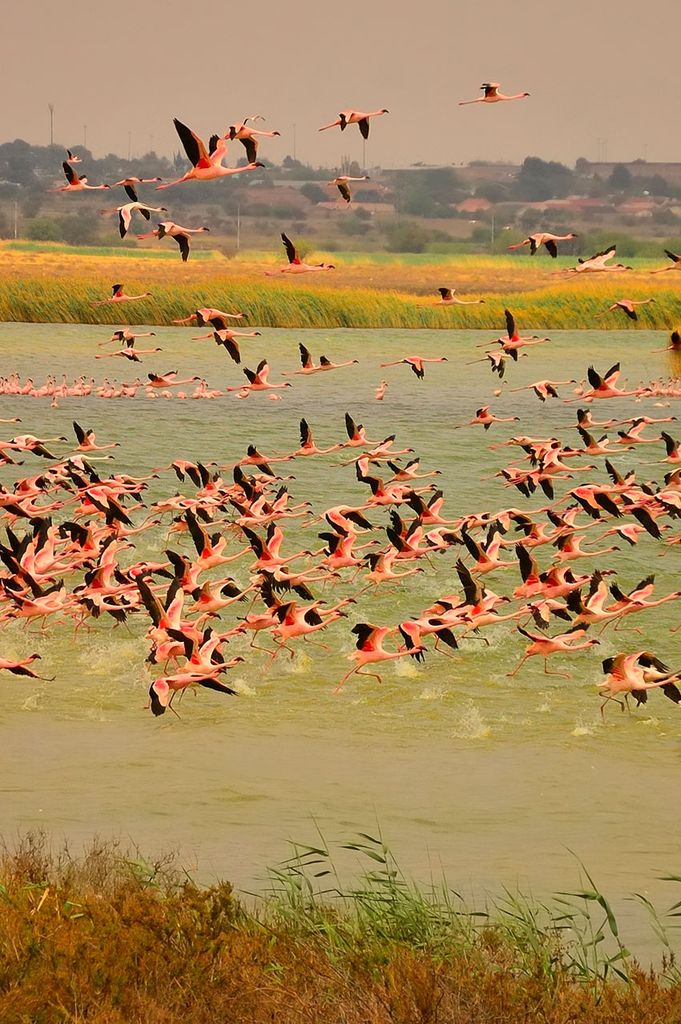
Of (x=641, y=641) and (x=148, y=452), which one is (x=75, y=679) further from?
(x=148, y=452)

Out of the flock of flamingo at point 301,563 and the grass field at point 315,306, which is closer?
the flock of flamingo at point 301,563

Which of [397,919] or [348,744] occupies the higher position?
[397,919]

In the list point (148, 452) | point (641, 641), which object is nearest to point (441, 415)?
point (148, 452)

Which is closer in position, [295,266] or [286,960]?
[286,960]

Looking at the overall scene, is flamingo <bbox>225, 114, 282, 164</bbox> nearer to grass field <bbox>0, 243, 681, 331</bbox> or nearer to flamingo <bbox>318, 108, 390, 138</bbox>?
flamingo <bbox>318, 108, 390, 138</bbox>

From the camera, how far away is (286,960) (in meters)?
7.99

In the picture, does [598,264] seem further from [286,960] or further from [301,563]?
[286,960]

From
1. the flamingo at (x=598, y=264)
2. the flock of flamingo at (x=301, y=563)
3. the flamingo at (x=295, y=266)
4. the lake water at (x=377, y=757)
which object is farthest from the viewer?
the flamingo at (x=598, y=264)

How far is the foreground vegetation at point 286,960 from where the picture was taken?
287 inches

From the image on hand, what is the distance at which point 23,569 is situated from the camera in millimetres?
15266

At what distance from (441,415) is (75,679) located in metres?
21.4

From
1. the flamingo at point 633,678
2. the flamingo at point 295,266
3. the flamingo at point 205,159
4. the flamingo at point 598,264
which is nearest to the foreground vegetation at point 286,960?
the flamingo at point 633,678

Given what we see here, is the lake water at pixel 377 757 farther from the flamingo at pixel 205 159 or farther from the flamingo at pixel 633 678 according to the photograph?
the flamingo at pixel 205 159

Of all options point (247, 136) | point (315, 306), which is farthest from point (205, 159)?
point (315, 306)
